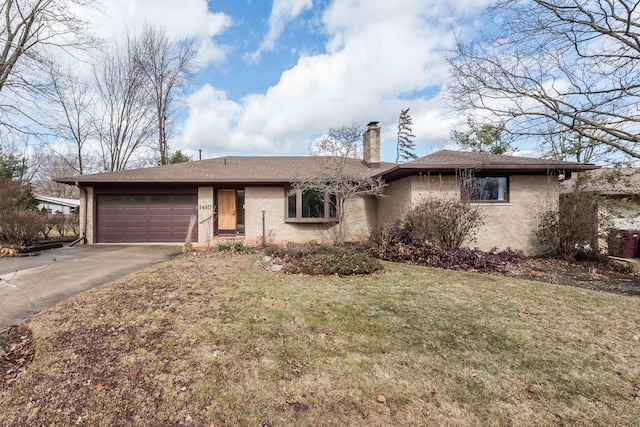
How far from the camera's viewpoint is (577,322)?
13.3 feet

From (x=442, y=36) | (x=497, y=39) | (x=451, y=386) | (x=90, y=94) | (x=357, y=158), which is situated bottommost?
(x=451, y=386)

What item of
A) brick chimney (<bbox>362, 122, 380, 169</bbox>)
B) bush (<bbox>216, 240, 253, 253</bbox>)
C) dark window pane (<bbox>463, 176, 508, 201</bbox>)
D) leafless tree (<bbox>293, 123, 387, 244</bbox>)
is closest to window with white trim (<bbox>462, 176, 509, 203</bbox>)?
dark window pane (<bbox>463, 176, 508, 201</bbox>)

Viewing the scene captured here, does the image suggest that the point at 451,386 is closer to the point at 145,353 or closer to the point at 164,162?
Answer: the point at 145,353

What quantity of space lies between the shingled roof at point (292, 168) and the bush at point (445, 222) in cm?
151

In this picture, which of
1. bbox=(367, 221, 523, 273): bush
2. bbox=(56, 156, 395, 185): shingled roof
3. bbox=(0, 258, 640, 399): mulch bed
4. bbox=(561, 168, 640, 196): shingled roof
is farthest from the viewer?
bbox=(56, 156, 395, 185): shingled roof

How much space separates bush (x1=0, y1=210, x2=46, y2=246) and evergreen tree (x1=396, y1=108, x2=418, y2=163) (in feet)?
111

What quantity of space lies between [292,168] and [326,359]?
10.5 meters

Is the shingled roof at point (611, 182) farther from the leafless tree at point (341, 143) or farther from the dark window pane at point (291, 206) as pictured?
the dark window pane at point (291, 206)

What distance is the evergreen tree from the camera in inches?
1428

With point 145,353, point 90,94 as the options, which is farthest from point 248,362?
point 90,94

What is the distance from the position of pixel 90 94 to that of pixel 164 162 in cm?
678

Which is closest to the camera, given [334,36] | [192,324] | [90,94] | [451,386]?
[451,386]

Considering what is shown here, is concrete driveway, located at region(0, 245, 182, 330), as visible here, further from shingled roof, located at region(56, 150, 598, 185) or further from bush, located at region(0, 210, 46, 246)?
shingled roof, located at region(56, 150, 598, 185)

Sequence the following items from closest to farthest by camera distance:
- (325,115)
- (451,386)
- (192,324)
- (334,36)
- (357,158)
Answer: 1. (451,386)
2. (192,324)
3. (334,36)
4. (357,158)
5. (325,115)
